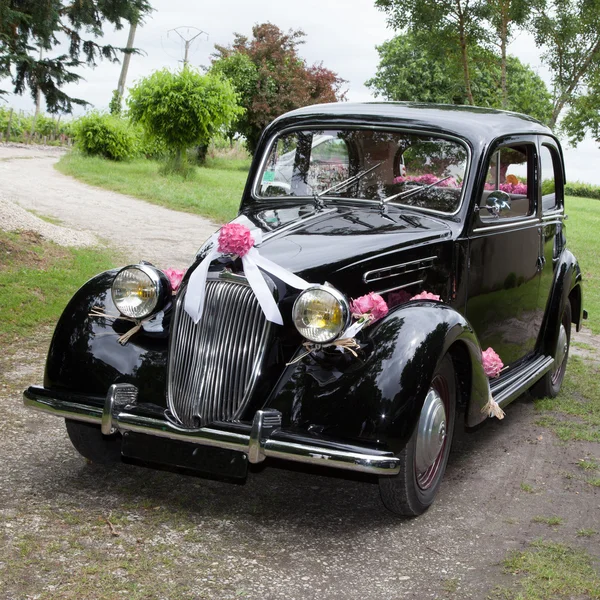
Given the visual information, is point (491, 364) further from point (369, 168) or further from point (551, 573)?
point (551, 573)

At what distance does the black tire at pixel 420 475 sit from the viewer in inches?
154

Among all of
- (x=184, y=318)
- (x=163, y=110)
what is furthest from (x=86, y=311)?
(x=163, y=110)

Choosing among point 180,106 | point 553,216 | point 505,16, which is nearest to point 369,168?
point 553,216

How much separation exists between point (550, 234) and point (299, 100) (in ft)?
110

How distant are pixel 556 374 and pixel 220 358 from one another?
3.63m

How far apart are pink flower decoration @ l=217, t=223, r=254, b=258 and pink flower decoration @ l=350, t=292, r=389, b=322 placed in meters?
0.57

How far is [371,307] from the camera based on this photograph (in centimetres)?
399

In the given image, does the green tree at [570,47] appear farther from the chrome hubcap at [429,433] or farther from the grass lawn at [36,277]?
the chrome hubcap at [429,433]

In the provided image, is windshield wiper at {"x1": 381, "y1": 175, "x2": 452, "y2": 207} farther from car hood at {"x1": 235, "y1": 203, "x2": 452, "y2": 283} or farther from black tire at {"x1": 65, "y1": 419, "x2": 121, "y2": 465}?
black tire at {"x1": 65, "y1": 419, "x2": 121, "y2": 465}

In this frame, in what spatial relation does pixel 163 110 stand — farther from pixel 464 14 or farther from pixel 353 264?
pixel 353 264

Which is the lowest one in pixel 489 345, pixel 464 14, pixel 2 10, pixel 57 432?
pixel 57 432

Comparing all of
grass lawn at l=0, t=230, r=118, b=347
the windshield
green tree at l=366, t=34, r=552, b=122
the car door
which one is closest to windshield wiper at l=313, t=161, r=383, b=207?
the windshield

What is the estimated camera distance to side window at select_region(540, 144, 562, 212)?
6.04 metres

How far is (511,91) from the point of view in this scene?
48344 mm
